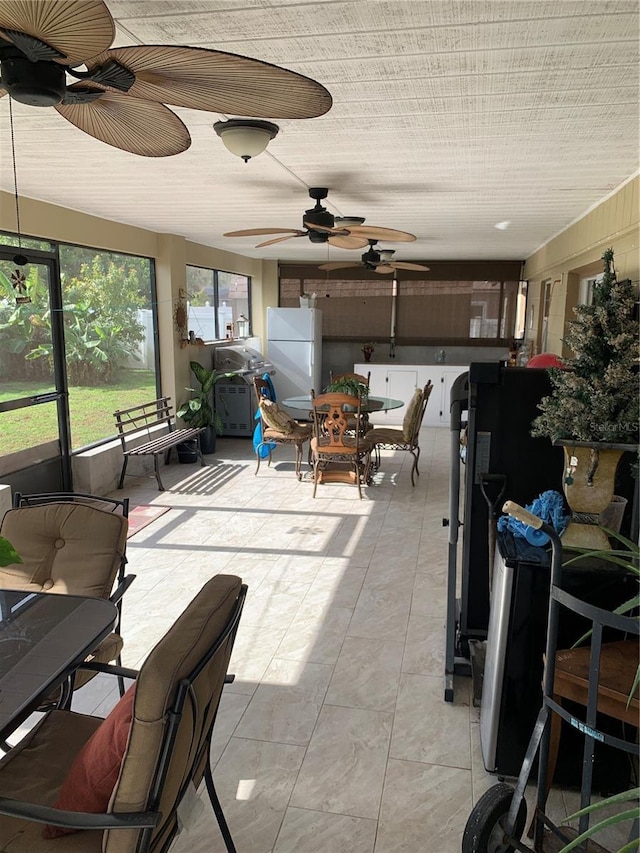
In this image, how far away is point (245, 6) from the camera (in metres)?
1.66

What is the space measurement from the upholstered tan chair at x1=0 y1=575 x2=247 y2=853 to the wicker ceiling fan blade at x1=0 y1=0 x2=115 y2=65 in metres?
1.29

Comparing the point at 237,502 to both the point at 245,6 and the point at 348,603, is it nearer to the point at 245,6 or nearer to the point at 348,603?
the point at 348,603

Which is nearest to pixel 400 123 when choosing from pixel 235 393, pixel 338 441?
pixel 338 441

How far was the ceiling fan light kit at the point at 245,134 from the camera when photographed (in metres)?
2.40

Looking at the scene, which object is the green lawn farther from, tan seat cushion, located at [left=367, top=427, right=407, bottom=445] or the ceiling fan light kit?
the ceiling fan light kit

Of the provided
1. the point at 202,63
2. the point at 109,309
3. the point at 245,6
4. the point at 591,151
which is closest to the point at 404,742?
the point at 202,63

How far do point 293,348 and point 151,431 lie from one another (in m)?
3.23

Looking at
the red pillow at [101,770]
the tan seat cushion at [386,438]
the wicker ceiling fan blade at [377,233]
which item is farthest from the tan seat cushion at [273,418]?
the red pillow at [101,770]

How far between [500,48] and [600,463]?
137 centimetres

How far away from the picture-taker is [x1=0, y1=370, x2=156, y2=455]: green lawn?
483 centimetres

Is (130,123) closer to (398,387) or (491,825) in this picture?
(491,825)

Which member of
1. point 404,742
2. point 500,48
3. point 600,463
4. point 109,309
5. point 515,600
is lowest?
point 404,742

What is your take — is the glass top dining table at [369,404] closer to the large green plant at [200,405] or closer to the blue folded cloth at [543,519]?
the large green plant at [200,405]

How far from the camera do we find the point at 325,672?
3.01 meters
